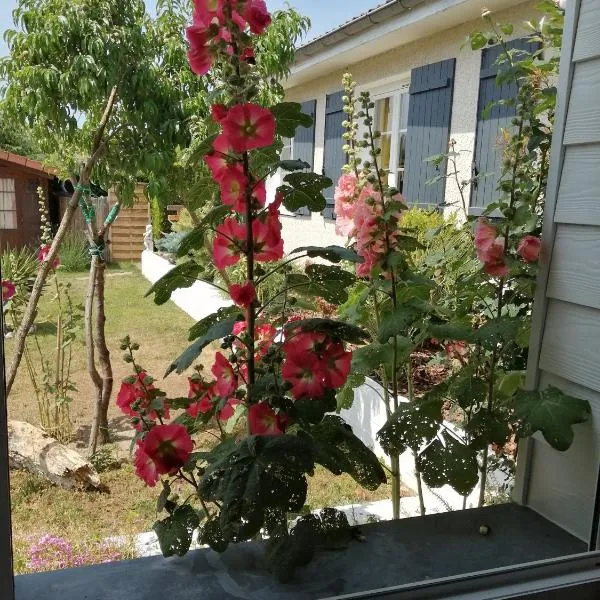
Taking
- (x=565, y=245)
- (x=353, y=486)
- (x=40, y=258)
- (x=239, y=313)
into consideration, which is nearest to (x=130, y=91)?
(x=40, y=258)

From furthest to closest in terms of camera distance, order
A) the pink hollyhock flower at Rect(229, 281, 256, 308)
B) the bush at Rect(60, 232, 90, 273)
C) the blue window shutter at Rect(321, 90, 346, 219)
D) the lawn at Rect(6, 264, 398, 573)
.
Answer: the blue window shutter at Rect(321, 90, 346, 219), the bush at Rect(60, 232, 90, 273), the lawn at Rect(6, 264, 398, 573), the pink hollyhock flower at Rect(229, 281, 256, 308)

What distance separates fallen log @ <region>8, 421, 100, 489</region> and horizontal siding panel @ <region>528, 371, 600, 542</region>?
1.57 m

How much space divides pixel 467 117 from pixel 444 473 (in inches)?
101

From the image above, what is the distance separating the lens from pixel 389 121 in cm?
326

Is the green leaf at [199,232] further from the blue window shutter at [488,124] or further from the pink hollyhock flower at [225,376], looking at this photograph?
the blue window shutter at [488,124]

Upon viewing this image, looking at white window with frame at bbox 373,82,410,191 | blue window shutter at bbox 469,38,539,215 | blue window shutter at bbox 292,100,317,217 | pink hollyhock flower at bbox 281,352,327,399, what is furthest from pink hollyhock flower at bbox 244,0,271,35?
blue window shutter at bbox 292,100,317,217

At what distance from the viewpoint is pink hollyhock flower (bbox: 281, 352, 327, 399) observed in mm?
781

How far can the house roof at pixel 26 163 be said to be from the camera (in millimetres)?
1473

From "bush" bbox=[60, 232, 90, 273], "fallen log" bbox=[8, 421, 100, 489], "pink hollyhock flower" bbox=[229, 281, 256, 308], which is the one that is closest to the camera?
"pink hollyhock flower" bbox=[229, 281, 256, 308]

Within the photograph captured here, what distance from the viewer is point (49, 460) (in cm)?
212

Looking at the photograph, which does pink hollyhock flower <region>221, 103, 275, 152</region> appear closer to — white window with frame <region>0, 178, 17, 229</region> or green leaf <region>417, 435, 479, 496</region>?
green leaf <region>417, 435, 479, 496</region>

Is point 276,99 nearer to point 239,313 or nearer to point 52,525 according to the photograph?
point 239,313

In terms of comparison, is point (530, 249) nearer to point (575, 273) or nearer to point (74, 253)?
point (575, 273)

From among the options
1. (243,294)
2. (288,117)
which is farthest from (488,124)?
(243,294)
